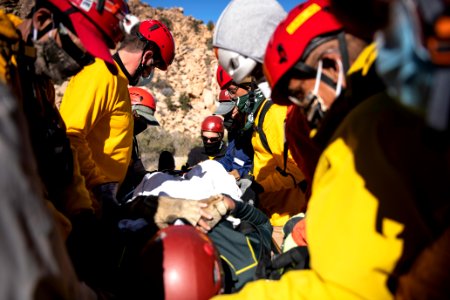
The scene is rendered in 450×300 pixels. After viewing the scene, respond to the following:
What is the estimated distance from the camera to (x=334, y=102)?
168 cm

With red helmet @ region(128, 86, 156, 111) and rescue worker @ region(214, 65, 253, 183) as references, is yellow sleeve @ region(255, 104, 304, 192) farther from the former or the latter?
red helmet @ region(128, 86, 156, 111)

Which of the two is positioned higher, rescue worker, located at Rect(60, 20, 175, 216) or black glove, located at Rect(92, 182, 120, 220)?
rescue worker, located at Rect(60, 20, 175, 216)

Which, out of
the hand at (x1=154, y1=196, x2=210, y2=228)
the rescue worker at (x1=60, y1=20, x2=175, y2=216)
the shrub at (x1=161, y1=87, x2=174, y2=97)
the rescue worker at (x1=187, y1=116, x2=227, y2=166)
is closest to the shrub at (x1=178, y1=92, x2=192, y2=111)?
the shrub at (x1=161, y1=87, x2=174, y2=97)

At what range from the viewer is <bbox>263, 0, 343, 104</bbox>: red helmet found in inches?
72.8

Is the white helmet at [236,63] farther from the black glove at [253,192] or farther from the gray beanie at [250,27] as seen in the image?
the black glove at [253,192]

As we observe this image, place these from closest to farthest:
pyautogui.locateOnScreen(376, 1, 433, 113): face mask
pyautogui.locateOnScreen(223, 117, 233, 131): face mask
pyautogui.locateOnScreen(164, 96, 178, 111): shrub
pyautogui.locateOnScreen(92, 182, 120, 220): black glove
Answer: pyautogui.locateOnScreen(376, 1, 433, 113): face mask, pyautogui.locateOnScreen(92, 182, 120, 220): black glove, pyautogui.locateOnScreen(223, 117, 233, 131): face mask, pyautogui.locateOnScreen(164, 96, 178, 111): shrub

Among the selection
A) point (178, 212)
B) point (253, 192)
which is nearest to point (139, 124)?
point (253, 192)

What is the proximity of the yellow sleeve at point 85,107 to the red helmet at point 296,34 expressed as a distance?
1.74m

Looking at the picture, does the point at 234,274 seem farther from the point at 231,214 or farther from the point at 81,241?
the point at 81,241

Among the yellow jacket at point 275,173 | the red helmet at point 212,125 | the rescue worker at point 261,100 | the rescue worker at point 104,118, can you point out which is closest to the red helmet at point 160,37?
the rescue worker at point 104,118

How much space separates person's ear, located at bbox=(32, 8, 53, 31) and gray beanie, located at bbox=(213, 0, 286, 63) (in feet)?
4.28

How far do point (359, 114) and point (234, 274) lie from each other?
1.84m

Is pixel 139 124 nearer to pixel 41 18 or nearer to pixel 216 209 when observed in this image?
pixel 216 209

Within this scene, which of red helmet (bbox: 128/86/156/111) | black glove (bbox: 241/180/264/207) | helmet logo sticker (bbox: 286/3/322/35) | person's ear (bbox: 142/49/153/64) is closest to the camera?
helmet logo sticker (bbox: 286/3/322/35)
